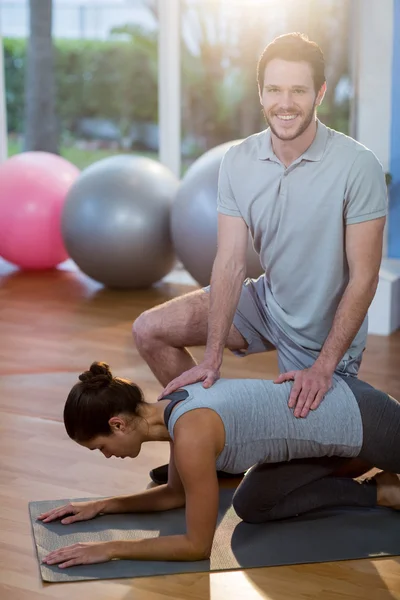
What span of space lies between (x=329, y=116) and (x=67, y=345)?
2107mm

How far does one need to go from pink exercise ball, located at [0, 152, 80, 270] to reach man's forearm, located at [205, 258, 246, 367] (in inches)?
103

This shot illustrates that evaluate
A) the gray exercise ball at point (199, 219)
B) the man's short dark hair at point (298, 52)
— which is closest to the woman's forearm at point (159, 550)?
the man's short dark hair at point (298, 52)

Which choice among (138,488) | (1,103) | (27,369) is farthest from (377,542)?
(1,103)

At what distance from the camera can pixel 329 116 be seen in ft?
16.4

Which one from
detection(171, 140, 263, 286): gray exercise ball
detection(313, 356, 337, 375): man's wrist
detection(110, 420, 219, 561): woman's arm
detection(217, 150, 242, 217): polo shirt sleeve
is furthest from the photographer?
detection(171, 140, 263, 286): gray exercise ball

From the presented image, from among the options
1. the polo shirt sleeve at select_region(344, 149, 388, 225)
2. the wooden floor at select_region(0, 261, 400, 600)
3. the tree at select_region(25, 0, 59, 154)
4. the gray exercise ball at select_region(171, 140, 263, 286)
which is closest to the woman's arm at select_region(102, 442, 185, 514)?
the wooden floor at select_region(0, 261, 400, 600)

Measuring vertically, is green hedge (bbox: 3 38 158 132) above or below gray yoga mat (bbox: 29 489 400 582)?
above

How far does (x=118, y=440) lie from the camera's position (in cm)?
202

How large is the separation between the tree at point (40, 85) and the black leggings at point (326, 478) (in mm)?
4063

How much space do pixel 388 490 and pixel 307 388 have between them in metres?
0.44

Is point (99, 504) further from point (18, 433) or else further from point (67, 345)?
point (67, 345)

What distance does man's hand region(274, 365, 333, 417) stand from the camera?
2.06 meters

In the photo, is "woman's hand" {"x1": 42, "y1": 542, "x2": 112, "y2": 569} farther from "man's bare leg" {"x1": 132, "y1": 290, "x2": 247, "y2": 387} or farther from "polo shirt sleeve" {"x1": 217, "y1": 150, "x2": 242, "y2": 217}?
"polo shirt sleeve" {"x1": 217, "y1": 150, "x2": 242, "y2": 217}

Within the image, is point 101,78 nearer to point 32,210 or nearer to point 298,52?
point 32,210
